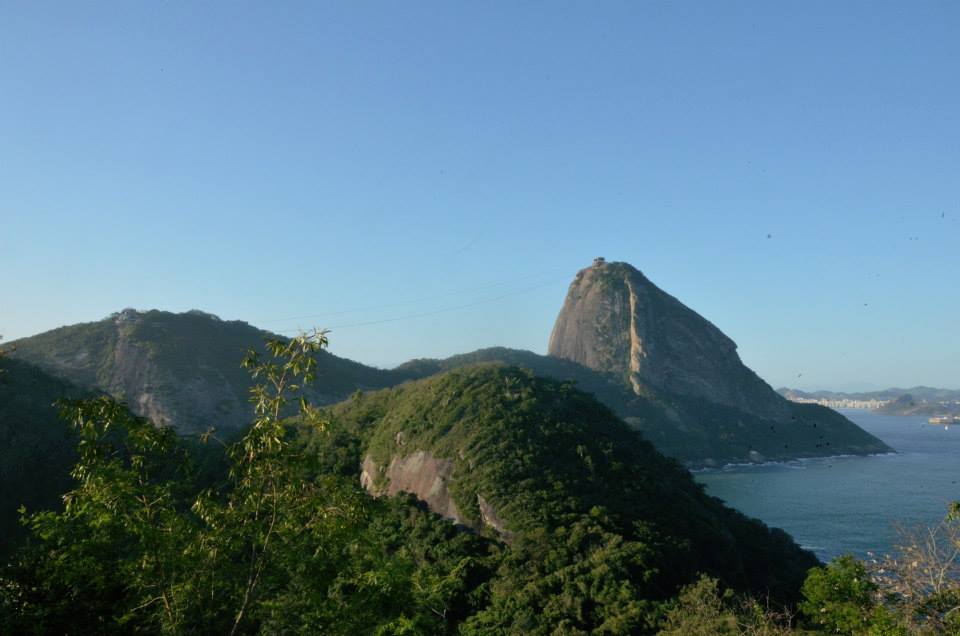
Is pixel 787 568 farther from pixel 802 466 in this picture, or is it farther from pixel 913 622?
pixel 802 466

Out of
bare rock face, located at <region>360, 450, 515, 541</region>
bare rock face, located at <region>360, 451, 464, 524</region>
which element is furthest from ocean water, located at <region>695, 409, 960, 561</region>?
bare rock face, located at <region>360, 451, 464, 524</region>

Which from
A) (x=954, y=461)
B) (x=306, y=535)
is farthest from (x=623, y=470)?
(x=954, y=461)

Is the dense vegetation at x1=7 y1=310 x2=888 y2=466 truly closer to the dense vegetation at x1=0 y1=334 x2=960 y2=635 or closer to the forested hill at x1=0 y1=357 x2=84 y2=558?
the forested hill at x1=0 y1=357 x2=84 y2=558

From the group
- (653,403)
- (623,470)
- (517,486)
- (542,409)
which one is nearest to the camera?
(517,486)

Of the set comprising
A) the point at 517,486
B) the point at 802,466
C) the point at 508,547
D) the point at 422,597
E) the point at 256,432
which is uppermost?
the point at 256,432

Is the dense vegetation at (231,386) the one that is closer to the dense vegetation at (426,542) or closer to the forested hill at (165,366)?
the forested hill at (165,366)

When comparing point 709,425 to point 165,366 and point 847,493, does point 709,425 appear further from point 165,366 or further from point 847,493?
point 165,366

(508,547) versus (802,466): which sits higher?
(508,547)
